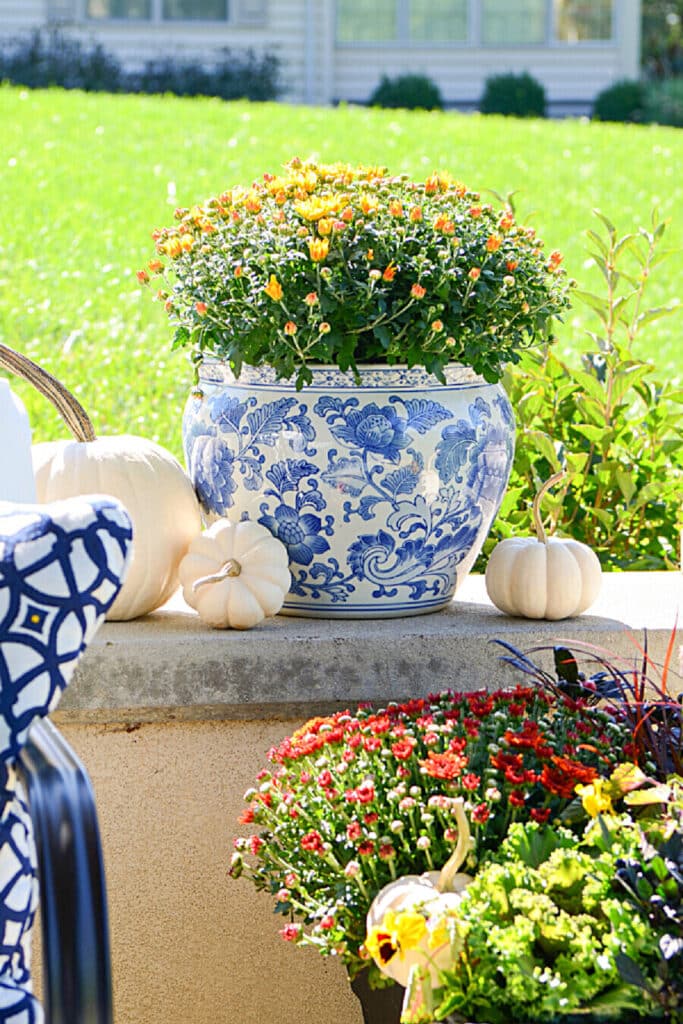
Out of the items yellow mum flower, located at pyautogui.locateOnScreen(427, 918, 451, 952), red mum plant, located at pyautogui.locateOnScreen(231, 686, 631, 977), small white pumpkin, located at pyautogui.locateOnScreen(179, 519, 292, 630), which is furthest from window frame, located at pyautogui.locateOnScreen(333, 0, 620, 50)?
yellow mum flower, located at pyautogui.locateOnScreen(427, 918, 451, 952)

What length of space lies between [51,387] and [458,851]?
894mm

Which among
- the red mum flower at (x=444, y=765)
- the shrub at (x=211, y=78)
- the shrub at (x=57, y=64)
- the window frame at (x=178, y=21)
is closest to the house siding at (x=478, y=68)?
the window frame at (x=178, y=21)

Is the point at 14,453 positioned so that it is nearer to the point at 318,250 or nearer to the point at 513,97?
the point at 318,250

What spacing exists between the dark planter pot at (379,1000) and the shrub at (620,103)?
14.8 m

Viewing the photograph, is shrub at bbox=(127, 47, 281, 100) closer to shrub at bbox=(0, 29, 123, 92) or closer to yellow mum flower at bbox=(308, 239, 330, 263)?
shrub at bbox=(0, 29, 123, 92)

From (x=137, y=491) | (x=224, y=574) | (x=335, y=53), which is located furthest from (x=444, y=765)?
(x=335, y=53)

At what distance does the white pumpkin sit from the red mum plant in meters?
Result: 0.40

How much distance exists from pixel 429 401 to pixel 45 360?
3.34 m

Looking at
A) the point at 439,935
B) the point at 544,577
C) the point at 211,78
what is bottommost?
the point at 439,935

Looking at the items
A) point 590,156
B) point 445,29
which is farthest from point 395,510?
point 445,29

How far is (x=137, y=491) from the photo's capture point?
1.91 metres

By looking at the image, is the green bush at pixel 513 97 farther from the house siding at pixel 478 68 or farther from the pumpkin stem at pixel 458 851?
the pumpkin stem at pixel 458 851

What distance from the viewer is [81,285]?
232 inches

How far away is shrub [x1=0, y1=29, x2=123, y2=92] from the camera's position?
13492 mm
